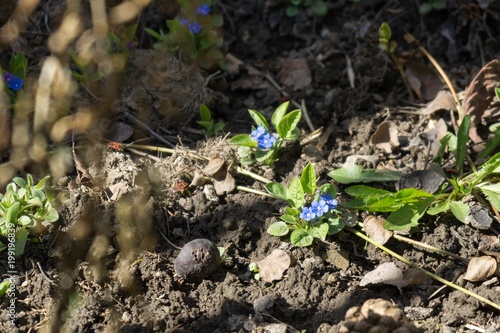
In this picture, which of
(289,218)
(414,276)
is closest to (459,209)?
(414,276)

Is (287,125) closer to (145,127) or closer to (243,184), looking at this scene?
(243,184)

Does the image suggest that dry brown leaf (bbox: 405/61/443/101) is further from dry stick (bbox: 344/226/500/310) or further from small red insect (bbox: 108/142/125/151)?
→ small red insect (bbox: 108/142/125/151)

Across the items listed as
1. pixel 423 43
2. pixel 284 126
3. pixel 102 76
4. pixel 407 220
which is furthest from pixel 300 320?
pixel 423 43

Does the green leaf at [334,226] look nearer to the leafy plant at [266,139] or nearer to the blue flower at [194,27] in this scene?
the leafy plant at [266,139]

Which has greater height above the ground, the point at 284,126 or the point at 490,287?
the point at 284,126

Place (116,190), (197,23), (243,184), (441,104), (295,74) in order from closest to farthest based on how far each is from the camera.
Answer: (116,190)
(243,184)
(441,104)
(197,23)
(295,74)

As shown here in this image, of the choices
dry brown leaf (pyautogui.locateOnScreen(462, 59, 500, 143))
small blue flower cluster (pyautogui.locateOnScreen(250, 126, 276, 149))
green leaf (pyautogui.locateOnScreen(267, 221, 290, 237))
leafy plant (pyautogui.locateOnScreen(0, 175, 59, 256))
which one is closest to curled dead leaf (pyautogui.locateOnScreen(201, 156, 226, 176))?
small blue flower cluster (pyautogui.locateOnScreen(250, 126, 276, 149))

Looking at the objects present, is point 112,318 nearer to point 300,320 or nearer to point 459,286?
point 300,320

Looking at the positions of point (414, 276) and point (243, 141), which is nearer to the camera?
point (414, 276)
